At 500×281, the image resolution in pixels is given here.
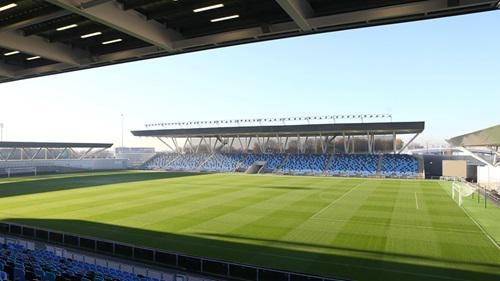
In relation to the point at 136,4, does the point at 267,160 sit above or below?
below

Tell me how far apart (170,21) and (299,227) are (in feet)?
50.5

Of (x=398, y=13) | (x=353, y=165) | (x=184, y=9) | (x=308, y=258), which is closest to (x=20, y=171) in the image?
(x=353, y=165)

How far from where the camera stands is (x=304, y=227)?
71.5 ft

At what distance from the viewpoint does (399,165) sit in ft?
214

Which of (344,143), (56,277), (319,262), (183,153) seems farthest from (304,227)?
(183,153)

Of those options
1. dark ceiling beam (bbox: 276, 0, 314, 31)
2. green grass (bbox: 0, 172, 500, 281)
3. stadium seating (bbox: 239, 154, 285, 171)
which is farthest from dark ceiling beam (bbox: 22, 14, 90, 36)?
stadium seating (bbox: 239, 154, 285, 171)

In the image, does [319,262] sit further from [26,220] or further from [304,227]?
[26,220]

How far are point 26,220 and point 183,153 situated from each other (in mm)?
65302

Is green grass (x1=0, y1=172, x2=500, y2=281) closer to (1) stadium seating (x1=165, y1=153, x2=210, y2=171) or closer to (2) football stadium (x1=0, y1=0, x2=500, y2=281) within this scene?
(2) football stadium (x1=0, y1=0, x2=500, y2=281)

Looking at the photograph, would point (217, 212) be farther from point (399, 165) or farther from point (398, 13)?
point (399, 165)

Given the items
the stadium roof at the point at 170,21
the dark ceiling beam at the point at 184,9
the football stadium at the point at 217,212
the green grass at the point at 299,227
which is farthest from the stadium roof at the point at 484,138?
the dark ceiling beam at the point at 184,9

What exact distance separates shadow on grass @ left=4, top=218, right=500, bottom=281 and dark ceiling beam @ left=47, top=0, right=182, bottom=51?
978 cm

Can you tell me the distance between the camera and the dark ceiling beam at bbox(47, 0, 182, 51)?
7547mm

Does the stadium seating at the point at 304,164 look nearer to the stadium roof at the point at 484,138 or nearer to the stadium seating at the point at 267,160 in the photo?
the stadium seating at the point at 267,160
